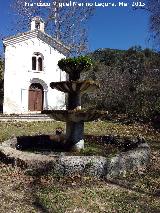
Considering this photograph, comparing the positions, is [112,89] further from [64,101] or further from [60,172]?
[60,172]

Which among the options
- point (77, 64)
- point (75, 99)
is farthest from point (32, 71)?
point (77, 64)

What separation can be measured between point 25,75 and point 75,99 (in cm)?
2110

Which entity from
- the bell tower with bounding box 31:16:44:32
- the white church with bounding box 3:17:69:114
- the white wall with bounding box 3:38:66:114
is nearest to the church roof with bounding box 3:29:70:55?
the white church with bounding box 3:17:69:114

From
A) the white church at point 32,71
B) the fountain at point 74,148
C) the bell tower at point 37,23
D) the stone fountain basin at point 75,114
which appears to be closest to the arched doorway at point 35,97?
the white church at point 32,71

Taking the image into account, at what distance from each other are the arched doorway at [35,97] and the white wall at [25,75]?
416mm

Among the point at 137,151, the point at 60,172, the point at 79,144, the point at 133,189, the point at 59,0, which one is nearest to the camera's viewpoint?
the point at 133,189

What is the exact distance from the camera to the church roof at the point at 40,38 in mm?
30312

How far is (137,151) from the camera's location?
29.7ft

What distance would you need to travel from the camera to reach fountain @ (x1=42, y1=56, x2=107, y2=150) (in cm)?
976

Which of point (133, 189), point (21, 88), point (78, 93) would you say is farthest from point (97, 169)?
point (21, 88)

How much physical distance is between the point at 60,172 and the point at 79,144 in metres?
2.23

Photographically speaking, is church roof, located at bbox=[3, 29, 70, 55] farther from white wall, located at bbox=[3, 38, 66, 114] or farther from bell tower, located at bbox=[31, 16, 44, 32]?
bell tower, located at bbox=[31, 16, 44, 32]

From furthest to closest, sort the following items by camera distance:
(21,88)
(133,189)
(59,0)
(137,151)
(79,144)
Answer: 1. (59,0)
2. (21,88)
3. (79,144)
4. (137,151)
5. (133,189)

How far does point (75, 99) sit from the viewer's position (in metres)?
10.3
